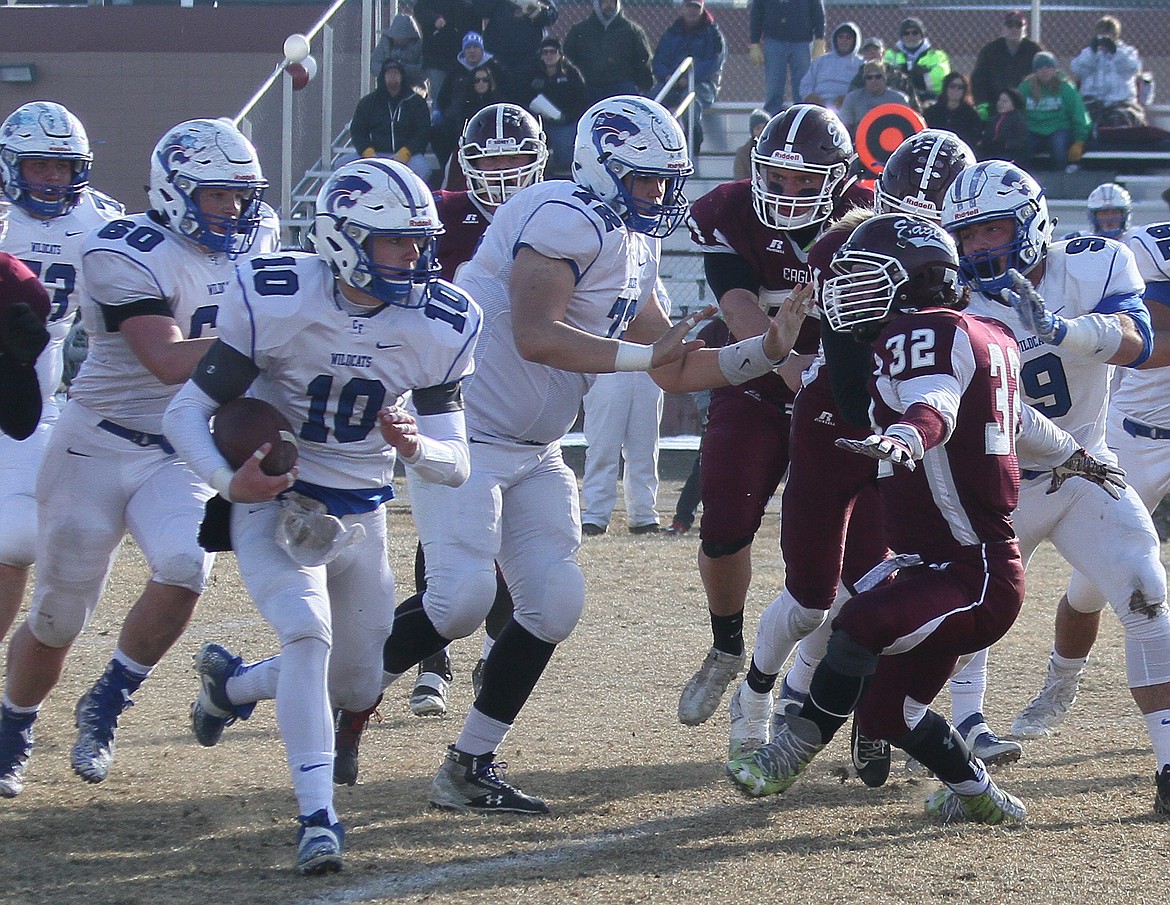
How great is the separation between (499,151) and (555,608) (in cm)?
242

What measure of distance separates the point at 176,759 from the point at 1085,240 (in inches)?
123

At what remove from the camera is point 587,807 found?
4.45 m

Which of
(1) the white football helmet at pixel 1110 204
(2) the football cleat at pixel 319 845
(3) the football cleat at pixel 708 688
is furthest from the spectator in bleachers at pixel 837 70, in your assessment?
(2) the football cleat at pixel 319 845

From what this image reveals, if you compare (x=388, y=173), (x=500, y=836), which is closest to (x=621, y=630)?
(x=500, y=836)

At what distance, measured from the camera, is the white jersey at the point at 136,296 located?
14.6 ft

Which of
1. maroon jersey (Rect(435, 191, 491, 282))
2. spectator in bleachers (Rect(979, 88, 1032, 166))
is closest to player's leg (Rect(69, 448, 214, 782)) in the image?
maroon jersey (Rect(435, 191, 491, 282))

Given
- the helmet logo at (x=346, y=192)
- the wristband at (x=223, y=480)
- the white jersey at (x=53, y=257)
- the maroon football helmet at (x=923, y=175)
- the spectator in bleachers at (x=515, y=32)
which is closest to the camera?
the wristband at (x=223, y=480)

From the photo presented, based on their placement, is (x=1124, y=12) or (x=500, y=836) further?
(x=1124, y=12)

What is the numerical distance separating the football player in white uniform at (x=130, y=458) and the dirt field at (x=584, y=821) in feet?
1.03

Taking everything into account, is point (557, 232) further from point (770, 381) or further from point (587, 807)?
point (587, 807)

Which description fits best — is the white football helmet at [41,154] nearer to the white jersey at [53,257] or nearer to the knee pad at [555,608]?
the white jersey at [53,257]

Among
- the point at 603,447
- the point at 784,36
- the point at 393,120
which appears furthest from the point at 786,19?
the point at 603,447

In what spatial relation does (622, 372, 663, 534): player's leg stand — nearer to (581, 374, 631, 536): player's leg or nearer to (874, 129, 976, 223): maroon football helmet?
(581, 374, 631, 536): player's leg

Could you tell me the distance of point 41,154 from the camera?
530cm
